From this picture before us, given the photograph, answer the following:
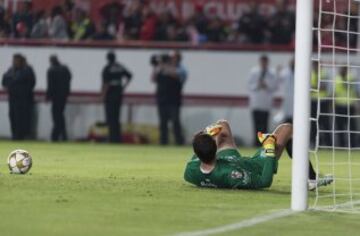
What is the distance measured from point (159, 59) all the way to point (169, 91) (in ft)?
3.14

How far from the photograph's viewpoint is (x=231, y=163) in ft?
41.3

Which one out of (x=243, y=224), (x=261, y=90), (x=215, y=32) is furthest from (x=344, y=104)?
(x=243, y=224)

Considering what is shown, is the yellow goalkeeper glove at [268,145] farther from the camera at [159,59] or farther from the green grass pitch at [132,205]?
the camera at [159,59]

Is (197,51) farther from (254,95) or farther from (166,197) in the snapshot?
(166,197)

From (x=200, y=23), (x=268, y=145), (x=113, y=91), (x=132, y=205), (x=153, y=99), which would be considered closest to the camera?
(x=132, y=205)

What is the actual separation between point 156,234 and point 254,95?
18455mm

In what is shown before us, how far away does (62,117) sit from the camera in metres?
28.5

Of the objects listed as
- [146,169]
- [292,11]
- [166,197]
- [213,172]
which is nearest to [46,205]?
[166,197]

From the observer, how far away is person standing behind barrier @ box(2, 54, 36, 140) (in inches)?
1068

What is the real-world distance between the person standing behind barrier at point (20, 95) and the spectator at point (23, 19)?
2707mm

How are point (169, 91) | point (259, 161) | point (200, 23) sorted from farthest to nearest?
point (200, 23) < point (169, 91) < point (259, 161)

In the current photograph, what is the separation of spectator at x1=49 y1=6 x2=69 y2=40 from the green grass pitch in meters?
9.48

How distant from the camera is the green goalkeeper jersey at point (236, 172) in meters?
12.5

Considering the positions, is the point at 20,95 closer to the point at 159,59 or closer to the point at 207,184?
the point at 159,59
